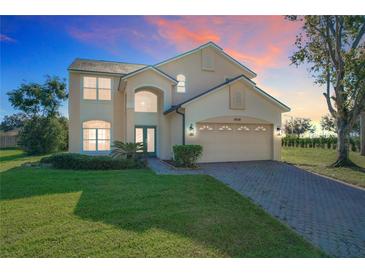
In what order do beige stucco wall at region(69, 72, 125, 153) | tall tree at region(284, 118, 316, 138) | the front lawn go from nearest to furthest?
1. the front lawn
2. beige stucco wall at region(69, 72, 125, 153)
3. tall tree at region(284, 118, 316, 138)

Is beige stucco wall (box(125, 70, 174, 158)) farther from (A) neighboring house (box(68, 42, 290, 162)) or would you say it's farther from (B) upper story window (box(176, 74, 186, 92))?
(B) upper story window (box(176, 74, 186, 92))

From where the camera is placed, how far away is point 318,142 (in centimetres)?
2594

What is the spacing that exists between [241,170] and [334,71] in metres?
8.99

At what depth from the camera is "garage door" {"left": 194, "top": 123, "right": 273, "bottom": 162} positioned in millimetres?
13756

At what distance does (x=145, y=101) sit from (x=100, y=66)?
4.77m

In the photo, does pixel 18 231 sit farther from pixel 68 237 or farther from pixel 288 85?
pixel 288 85

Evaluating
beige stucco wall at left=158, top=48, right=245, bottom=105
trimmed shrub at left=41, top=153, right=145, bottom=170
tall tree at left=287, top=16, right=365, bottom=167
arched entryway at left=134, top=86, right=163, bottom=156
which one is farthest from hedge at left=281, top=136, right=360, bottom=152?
trimmed shrub at left=41, top=153, right=145, bottom=170

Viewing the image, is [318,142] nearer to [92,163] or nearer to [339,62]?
[339,62]

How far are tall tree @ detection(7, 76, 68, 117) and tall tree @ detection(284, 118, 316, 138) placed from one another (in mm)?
47339

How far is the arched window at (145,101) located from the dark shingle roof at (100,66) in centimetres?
253
